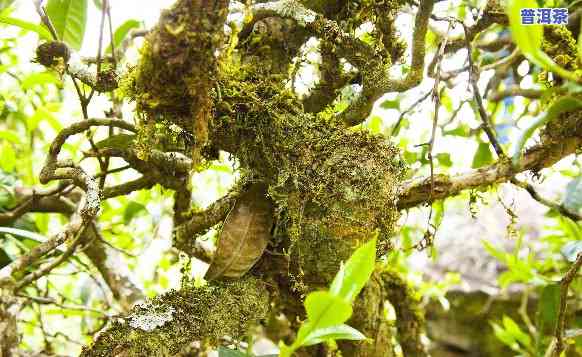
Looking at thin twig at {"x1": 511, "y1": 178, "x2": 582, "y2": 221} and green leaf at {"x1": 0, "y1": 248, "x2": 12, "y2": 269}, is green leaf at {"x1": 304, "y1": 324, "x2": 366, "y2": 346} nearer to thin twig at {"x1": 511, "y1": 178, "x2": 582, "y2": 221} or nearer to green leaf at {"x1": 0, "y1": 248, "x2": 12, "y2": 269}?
thin twig at {"x1": 511, "y1": 178, "x2": 582, "y2": 221}

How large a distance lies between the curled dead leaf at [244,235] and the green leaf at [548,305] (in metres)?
0.68

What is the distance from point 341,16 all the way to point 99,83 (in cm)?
37

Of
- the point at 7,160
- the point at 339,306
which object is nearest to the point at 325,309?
the point at 339,306

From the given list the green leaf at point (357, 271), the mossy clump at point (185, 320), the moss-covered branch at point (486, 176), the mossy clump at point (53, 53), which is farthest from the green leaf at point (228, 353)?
the mossy clump at point (53, 53)

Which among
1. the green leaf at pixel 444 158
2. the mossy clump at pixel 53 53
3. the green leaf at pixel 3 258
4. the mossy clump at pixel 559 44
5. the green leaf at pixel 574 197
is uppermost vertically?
the mossy clump at pixel 53 53

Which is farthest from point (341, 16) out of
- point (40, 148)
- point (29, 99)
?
point (40, 148)

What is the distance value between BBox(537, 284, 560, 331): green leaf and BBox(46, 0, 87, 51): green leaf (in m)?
1.02

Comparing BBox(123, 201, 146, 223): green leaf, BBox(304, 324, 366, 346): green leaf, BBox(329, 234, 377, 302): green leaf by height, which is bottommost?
BBox(304, 324, 366, 346): green leaf

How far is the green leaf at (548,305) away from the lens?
1.10m

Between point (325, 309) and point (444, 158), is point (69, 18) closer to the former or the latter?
point (325, 309)

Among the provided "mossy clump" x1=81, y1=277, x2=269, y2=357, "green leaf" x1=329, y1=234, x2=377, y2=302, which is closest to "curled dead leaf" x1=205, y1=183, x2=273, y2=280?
"mossy clump" x1=81, y1=277, x2=269, y2=357

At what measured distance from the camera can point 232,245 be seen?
722 mm

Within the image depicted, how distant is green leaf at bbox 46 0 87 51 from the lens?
86 cm

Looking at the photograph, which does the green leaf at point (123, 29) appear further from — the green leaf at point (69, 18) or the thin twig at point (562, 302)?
the thin twig at point (562, 302)
